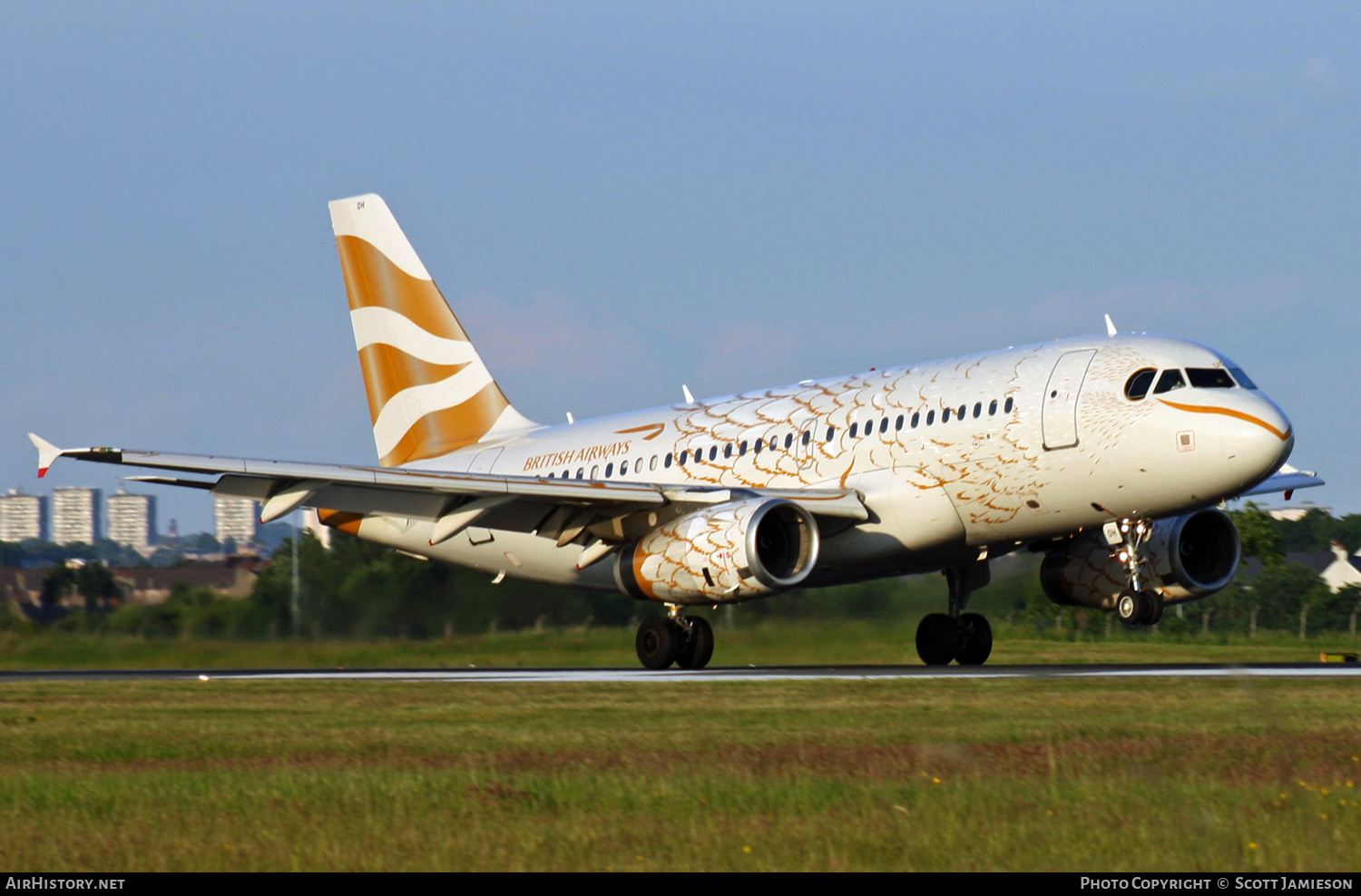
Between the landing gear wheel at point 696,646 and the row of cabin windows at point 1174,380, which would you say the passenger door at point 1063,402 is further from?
the landing gear wheel at point 696,646

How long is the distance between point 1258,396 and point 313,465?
1403 cm

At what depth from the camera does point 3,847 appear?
31.9 feet

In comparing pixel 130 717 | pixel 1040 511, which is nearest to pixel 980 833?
pixel 130 717

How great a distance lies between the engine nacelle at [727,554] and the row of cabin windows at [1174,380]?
4970mm

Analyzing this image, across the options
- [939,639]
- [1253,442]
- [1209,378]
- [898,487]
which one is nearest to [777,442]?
A: [898,487]

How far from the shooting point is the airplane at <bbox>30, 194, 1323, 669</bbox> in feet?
79.7

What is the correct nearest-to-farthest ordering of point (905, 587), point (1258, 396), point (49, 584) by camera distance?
point (1258, 396) → point (905, 587) → point (49, 584)

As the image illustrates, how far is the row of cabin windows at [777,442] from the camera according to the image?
2552 centimetres

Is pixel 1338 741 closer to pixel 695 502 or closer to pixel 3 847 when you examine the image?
pixel 3 847

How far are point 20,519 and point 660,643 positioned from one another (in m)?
72.0

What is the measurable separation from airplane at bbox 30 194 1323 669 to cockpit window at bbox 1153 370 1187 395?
0.03 metres

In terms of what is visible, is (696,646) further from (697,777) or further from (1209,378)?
A: (697,777)

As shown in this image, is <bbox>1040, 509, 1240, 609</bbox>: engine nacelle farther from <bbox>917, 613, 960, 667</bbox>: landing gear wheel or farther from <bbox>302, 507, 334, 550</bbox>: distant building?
<bbox>302, 507, 334, 550</bbox>: distant building

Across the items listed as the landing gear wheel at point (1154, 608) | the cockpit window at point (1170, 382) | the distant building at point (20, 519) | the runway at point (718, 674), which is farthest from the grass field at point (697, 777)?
the distant building at point (20, 519)
